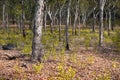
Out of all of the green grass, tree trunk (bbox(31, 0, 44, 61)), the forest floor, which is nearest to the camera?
the forest floor

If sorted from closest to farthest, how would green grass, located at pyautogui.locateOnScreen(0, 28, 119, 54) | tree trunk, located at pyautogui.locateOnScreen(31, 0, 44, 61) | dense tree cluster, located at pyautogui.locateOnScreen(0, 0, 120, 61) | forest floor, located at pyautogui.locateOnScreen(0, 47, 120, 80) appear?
forest floor, located at pyautogui.locateOnScreen(0, 47, 120, 80), tree trunk, located at pyautogui.locateOnScreen(31, 0, 44, 61), dense tree cluster, located at pyautogui.locateOnScreen(0, 0, 120, 61), green grass, located at pyautogui.locateOnScreen(0, 28, 119, 54)

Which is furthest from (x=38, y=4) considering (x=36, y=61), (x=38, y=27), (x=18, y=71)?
(x=18, y=71)

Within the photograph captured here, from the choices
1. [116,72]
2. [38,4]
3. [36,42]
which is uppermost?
[38,4]

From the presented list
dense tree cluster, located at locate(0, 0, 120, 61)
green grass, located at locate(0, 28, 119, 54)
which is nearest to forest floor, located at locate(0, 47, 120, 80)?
dense tree cluster, located at locate(0, 0, 120, 61)

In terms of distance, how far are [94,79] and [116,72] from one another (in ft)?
7.05

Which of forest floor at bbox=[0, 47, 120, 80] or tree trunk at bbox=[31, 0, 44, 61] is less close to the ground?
tree trunk at bbox=[31, 0, 44, 61]

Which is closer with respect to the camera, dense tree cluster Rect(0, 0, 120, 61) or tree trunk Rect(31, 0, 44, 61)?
tree trunk Rect(31, 0, 44, 61)

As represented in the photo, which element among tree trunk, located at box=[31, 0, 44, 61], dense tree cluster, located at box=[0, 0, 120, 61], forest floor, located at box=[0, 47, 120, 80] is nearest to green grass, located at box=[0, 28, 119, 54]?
dense tree cluster, located at box=[0, 0, 120, 61]

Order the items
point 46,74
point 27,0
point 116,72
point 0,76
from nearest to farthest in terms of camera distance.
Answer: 1. point 0,76
2. point 46,74
3. point 116,72
4. point 27,0

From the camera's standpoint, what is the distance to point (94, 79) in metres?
11.8

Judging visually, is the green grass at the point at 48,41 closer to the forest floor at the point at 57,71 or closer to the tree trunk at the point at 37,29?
the tree trunk at the point at 37,29

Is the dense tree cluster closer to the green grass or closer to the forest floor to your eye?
the forest floor

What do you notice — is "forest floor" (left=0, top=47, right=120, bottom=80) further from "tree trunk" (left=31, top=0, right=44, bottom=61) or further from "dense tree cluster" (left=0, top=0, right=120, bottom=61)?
"dense tree cluster" (left=0, top=0, right=120, bottom=61)

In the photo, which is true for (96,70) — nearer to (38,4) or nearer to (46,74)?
(46,74)
